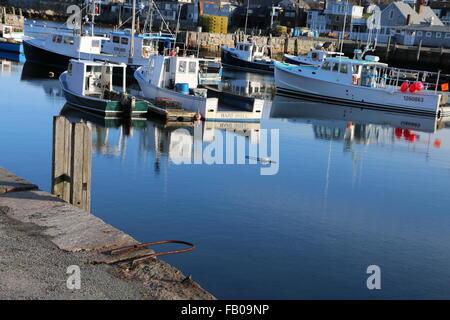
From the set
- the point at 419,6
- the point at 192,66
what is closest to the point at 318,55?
the point at 192,66

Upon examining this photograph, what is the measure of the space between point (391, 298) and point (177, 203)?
17.6 ft

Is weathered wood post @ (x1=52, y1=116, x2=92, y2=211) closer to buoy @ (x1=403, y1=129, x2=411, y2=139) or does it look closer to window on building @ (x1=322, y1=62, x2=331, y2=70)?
buoy @ (x1=403, y1=129, x2=411, y2=139)

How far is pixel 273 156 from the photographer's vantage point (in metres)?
19.3

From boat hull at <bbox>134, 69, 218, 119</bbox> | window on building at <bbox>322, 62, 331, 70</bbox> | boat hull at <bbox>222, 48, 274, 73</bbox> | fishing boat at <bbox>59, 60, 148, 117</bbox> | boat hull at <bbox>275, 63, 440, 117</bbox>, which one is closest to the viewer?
fishing boat at <bbox>59, 60, 148, 117</bbox>

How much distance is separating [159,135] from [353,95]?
1596 cm

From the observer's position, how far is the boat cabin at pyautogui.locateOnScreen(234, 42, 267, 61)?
173 feet

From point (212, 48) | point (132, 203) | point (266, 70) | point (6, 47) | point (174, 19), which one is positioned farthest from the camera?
point (174, 19)

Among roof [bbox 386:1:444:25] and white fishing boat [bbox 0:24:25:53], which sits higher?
roof [bbox 386:1:444:25]

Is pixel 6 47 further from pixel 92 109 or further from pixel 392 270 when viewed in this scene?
pixel 392 270

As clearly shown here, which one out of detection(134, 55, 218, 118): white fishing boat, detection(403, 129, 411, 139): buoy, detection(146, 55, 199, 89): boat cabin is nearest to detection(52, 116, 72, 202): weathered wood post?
detection(134, 55, 218, 118): white fishing boat

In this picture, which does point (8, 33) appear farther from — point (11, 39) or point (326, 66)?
point (326, 66)

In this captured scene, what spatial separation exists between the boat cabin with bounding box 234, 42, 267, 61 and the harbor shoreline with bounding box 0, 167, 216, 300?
44.8m
